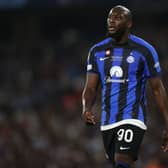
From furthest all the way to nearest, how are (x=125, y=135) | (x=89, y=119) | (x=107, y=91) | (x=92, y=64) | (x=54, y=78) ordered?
1. (x=54, y=78)
2. (x=92, y=64)
3. (x=107, y=91)
4. (x=125, y=135)
5. (x=89, y=119)

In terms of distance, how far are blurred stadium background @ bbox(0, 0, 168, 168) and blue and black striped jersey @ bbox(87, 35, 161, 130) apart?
383cm

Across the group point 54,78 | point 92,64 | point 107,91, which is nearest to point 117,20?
point 92,64

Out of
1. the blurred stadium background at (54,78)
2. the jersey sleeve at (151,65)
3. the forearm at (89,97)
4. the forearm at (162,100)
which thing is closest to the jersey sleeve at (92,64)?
the forearm at (89,97)

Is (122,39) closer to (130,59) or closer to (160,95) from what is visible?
(130,59)

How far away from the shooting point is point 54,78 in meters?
15.9

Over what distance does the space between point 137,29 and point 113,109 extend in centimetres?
1002

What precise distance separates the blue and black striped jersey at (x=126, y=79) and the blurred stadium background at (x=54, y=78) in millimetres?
3827

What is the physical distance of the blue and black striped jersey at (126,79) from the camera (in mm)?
7293

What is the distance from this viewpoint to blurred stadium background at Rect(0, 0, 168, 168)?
12312 mm

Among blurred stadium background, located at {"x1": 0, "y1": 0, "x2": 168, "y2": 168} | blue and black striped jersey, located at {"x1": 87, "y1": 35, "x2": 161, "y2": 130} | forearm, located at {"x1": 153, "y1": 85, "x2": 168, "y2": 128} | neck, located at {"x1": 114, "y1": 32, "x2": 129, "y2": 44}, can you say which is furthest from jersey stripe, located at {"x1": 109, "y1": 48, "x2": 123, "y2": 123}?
blurred stadium background, located at {"x1": 0, "y1": 0, "x2": 168, "y2": 168}

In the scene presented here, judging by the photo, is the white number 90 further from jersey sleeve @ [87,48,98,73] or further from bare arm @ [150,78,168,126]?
jersey sleeve @ [87,48,98,73]

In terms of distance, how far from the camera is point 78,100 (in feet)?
48.7

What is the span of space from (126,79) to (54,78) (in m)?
8.68

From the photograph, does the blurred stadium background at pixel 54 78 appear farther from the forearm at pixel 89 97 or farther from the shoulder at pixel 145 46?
the shoulder at pixel 145 46
